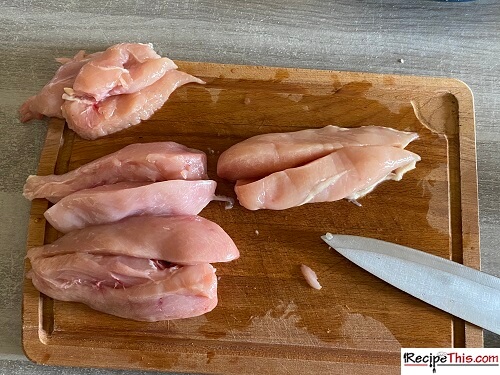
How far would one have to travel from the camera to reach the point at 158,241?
2.03 meters

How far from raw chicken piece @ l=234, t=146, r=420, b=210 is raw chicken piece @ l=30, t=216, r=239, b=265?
20 centimetres

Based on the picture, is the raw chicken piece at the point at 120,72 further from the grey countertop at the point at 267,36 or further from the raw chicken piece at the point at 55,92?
the grey countertop at the point at 267,36

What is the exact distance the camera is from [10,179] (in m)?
2.37

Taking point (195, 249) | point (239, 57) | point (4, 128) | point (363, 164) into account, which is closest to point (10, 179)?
point (4, 128)

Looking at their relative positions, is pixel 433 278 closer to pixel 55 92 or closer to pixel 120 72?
pixel 120 72

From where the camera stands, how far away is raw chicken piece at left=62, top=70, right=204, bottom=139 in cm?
221

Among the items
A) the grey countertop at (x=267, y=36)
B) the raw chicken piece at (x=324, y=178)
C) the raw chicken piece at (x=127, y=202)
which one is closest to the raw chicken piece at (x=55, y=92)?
the grey countertop at (x=267, y=36)

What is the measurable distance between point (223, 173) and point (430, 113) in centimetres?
94

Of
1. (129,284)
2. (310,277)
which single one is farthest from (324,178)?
(129,284)

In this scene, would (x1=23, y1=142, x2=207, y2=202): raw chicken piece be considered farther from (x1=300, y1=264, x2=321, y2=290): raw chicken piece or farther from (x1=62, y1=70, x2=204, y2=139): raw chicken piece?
(x1=300, y1=264, x2=321, y2=290): raw chicken piece

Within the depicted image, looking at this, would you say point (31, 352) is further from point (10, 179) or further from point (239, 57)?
point (239, 57)

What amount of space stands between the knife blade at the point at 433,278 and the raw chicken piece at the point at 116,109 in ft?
3.30

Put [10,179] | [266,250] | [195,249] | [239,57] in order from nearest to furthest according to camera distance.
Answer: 1. [195,249]
2. [266,250]
3. [10,179]
4. [239,57]
